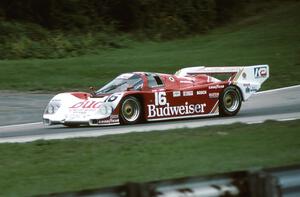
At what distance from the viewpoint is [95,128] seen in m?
16.2

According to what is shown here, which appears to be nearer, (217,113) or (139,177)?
(139,177)

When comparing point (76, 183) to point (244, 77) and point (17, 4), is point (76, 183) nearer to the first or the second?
point (244, 77)

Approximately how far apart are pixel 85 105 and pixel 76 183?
8.19 m

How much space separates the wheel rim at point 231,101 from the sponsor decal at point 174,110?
818mm

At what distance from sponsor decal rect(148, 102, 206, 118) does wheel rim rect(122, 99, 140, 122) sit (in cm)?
33

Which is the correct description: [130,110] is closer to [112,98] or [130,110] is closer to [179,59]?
[112,98]

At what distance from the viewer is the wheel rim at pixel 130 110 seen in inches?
664

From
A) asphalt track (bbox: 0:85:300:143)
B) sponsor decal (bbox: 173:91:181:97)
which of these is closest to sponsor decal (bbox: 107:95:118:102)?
asphalt track (bbox: 0:85:300:143)

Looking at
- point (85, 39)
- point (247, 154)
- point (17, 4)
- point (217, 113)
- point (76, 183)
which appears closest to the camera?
point (76, 183)

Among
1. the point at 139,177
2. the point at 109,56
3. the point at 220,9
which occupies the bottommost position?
the point at 139,177

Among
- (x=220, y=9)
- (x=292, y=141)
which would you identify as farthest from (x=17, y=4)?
(x=292, y=141)

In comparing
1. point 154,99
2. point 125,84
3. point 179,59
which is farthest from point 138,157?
point 179,59

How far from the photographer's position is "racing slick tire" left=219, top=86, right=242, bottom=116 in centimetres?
1862

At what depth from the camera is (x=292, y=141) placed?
38.1ft
